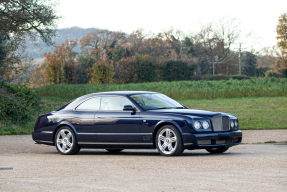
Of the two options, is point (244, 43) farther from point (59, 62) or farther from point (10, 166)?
point (10, 166)

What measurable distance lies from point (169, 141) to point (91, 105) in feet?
7.99

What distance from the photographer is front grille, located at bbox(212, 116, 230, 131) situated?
957 centimetres

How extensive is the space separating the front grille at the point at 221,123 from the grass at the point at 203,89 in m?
27.4

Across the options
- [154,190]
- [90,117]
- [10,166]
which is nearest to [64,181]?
[154,190]

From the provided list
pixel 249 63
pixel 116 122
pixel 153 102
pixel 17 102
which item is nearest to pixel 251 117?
pixel 17 102

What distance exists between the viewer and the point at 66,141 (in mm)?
10820

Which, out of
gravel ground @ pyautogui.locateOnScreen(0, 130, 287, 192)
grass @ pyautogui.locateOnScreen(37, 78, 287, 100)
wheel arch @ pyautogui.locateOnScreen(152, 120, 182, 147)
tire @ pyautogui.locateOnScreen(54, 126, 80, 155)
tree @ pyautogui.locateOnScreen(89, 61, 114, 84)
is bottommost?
gravel ground @ pyautogui.locateOnScreen(0, 130, 287, 192)

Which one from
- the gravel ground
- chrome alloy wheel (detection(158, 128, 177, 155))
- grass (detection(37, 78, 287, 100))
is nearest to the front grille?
the gravel ground

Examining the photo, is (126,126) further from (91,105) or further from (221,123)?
(221,123)

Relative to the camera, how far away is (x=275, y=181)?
6.43 metres

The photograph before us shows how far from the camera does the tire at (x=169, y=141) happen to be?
9.41 meters

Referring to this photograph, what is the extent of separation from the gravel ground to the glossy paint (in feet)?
1.58

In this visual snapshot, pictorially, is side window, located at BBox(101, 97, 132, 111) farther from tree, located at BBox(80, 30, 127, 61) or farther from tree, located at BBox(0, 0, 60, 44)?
tree, located at BBox(80, 30, 127, 61)

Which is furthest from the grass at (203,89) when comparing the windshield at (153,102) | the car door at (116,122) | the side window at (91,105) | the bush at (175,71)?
the car door at (116,122)
